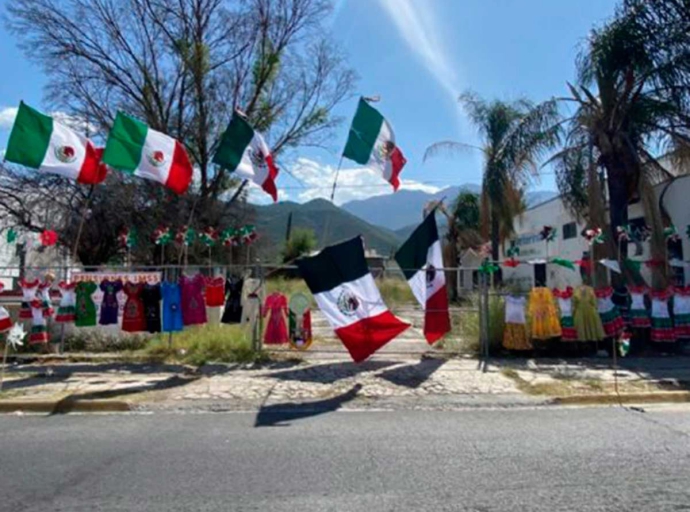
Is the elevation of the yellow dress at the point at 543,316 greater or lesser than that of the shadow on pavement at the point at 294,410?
greater

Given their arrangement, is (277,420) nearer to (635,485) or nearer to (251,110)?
(635,485)

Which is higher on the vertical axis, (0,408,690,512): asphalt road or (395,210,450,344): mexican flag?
(395,210,450,344): mexican flag

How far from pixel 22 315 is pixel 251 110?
15423 millimetres

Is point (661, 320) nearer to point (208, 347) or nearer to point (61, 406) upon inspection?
point (208, 347)

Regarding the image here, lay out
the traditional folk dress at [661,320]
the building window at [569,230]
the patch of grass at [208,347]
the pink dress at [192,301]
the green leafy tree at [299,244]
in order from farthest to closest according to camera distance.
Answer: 1. the green leafy tree at [299,244]
2. the building window at [569,230]
3. the traditional folk dress at [661,320]
4. the pink dress at [192,301]
5. the patch of grass at [208,347]

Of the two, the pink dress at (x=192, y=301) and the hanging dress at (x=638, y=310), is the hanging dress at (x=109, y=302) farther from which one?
the hanging dress at (x=638, y=310)

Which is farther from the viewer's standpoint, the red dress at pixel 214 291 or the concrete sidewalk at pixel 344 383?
the red dress at pixel 214 291

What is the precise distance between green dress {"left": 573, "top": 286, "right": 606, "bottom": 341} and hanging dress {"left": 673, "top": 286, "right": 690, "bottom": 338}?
1.62 metres

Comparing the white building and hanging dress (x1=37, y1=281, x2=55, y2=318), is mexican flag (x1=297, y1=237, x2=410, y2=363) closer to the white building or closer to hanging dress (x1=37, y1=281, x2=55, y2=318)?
hanging dress (x1=37, y1=281, x2=55, y2=318)

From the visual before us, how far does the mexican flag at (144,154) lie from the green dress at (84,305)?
2.48m

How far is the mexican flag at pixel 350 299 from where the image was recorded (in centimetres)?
1052

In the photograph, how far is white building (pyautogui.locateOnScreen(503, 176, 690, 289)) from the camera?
17922mm

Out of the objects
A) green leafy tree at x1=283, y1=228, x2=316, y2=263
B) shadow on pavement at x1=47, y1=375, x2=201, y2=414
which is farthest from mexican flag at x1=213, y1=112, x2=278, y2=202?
green leafy tree at x1=283, y1=228, x2=316, y2=263

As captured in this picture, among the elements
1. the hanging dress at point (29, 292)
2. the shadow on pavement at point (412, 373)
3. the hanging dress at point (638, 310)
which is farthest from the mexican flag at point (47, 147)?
the hanging dress at point (638, 310)
